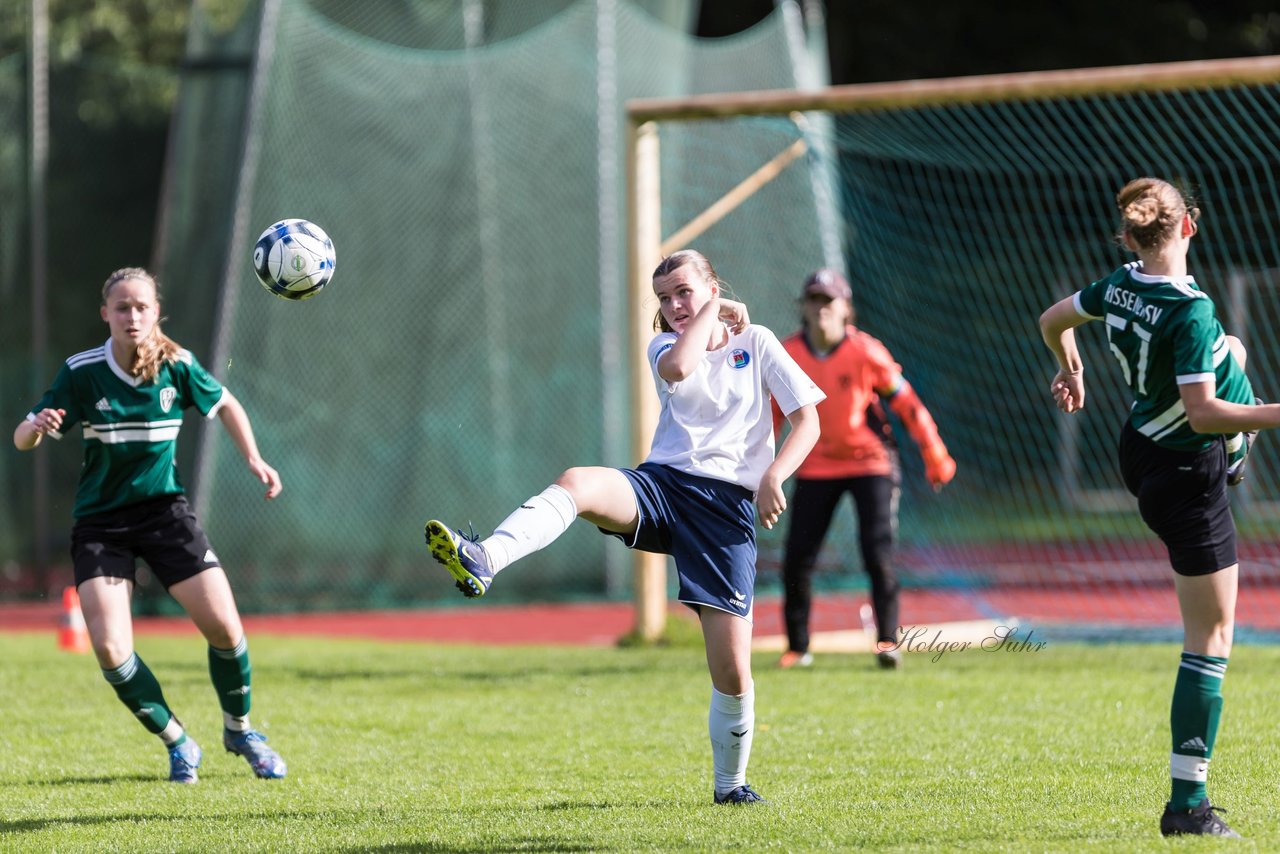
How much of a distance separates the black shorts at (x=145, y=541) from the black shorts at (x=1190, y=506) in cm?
343

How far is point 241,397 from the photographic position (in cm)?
1353

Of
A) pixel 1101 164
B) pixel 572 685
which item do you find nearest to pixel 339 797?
pixel 572 685

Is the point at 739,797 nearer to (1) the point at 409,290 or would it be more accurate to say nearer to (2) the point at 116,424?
(2) the point at 116,424

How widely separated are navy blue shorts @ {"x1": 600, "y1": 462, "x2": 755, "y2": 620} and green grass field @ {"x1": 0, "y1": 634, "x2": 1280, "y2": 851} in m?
0.73

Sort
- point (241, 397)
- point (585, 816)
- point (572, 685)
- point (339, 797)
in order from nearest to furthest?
point (585, 816)
point (339, 797)
point (572, 685)
point (241, 397)

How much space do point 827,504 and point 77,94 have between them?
10.3m

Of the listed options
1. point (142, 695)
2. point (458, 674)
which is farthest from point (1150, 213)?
point (458, 674)

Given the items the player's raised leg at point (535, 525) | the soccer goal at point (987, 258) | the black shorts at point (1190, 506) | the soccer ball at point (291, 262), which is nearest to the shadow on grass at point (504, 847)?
the player's raised leg at point (535, 525)

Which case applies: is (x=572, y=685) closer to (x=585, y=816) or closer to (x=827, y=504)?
(x=827, y=504)

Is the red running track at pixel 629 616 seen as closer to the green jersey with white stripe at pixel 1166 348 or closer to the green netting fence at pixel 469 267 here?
the green netting fence at pixel 469 267

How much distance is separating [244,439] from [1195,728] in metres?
3.60

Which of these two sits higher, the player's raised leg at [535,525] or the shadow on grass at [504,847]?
the player's raised leg at [535,525]

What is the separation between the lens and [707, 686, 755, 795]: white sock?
5023 millimetres

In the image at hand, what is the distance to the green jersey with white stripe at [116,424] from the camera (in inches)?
229
